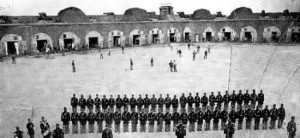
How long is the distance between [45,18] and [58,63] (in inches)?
424

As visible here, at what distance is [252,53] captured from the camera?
3416 centimetres

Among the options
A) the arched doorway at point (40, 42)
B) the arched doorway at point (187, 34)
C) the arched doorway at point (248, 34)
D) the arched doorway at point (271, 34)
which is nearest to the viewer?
the arched doorway at point (40, 42)

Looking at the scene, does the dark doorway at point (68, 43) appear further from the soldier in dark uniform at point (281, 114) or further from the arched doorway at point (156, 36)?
the soldier in dark uniform at point (281, 114)

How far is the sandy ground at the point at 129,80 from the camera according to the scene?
15422mm

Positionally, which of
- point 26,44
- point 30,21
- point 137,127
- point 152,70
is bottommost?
point 137,127

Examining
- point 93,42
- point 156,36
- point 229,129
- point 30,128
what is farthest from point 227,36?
point 30,128

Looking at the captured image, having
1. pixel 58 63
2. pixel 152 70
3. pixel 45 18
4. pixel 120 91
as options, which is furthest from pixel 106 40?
pixel 120 91

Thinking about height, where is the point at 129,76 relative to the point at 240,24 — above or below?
below

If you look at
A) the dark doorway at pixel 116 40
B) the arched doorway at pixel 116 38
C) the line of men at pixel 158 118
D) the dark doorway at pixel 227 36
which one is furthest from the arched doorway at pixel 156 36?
the line of men at pixel 158 118

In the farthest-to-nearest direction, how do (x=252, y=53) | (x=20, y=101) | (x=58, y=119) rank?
(x=252, y=53) < (x=20, y=101) < (x=58, y=119)

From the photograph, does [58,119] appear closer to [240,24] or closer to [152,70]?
[152,70]

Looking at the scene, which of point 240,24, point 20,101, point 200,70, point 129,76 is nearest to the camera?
point 20,101

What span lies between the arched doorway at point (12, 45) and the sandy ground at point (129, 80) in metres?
2.86

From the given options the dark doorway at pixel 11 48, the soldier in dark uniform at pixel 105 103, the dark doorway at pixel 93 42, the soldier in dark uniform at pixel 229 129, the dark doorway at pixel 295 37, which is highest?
the dark doorway at pixel 295 37
